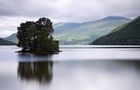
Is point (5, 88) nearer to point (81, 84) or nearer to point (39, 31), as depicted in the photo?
point (81, 84)

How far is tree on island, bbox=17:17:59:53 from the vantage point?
13054 centimetres

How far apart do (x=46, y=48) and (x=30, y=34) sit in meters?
10.8

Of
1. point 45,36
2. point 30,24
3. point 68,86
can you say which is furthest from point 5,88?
point 30,24

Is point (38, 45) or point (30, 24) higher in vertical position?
point (30, 24)

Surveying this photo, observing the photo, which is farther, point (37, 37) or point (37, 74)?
point (37, 37)

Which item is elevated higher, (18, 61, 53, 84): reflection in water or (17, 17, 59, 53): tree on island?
(17, 17, 59, 53): tree on island

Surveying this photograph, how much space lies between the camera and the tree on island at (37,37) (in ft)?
428

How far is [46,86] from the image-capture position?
33.8 metres

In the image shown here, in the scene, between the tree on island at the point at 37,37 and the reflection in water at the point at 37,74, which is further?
the tree on island at the point at 37,37

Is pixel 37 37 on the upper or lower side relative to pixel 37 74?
upper

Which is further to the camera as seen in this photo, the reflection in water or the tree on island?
the tree on island

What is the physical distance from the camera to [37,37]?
436 ft

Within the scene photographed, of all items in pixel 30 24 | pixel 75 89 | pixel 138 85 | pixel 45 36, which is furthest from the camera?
pixel 30 24

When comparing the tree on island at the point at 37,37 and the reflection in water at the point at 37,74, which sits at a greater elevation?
the tree on island at the point at 37,37
